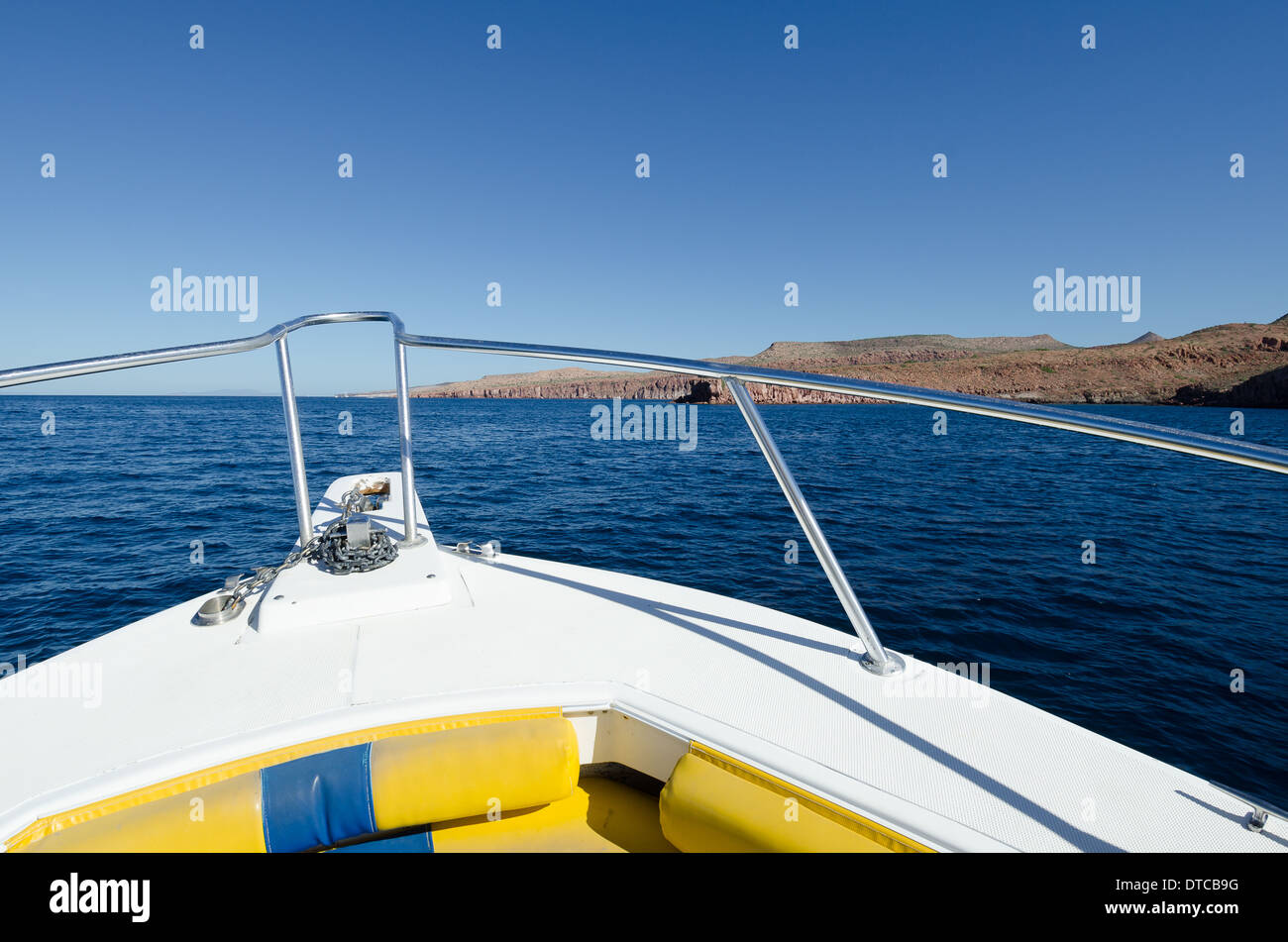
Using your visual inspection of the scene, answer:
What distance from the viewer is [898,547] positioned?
10523 millimetres

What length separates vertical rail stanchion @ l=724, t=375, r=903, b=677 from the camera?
2.15 meters

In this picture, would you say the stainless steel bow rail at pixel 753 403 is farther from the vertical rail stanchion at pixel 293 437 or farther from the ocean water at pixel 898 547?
the ocean water at pixel 898 547

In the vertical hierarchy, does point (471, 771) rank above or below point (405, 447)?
below

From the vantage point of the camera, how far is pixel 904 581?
8680 mm

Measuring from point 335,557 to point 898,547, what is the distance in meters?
10.2

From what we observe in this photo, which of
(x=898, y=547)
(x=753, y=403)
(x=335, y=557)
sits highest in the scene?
(x=753, y=403)

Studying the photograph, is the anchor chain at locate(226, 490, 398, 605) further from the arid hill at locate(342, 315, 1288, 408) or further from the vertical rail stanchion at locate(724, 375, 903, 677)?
the arid hill at locate(342, 315, 1288, 408)

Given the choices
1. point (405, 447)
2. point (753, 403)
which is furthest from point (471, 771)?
point (405, 447)

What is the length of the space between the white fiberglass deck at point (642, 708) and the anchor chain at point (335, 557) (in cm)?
11

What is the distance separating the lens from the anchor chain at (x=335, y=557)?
272 cm

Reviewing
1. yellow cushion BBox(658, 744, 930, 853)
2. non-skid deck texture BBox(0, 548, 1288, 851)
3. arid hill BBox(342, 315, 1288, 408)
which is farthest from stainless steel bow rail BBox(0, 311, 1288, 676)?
arid hill BBox(342, 315, 1288, 408)

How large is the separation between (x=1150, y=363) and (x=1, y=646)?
96377 mm

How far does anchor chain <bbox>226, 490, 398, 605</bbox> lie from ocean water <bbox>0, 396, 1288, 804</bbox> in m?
6.05

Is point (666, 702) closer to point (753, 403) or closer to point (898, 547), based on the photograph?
point (753, 403)
